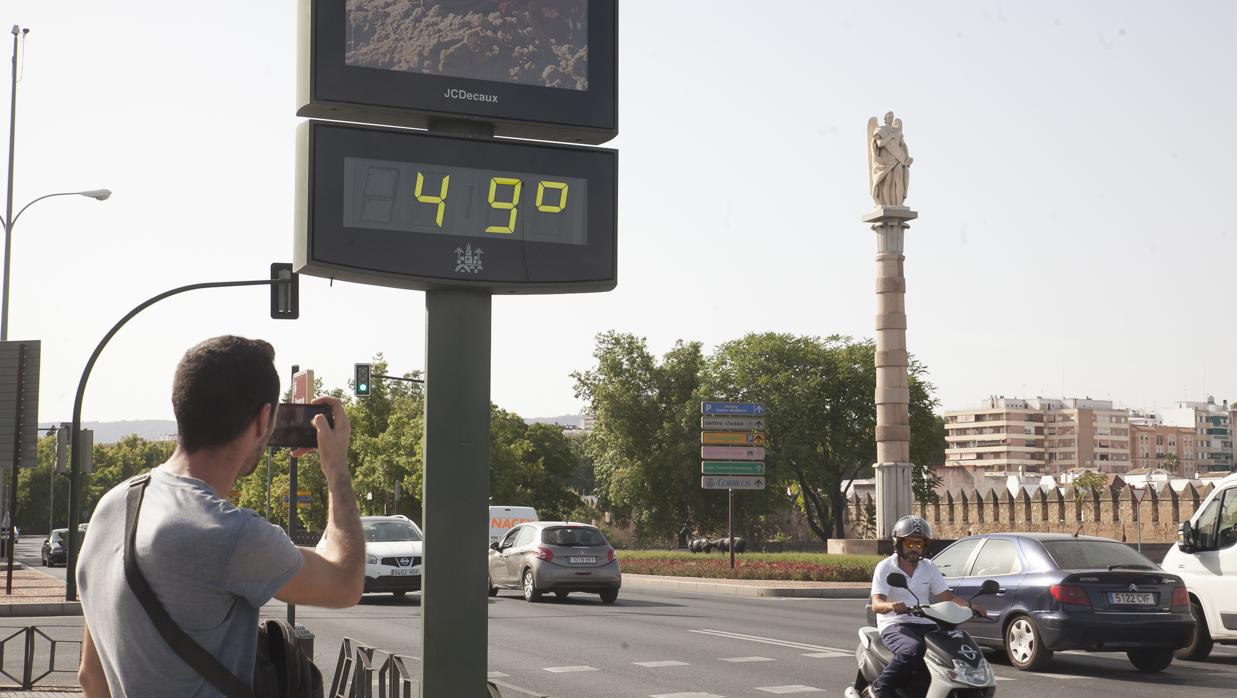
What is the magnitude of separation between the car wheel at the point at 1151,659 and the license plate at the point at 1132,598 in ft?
1.82

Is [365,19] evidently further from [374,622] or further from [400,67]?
[374,622]

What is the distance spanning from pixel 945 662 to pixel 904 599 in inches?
20.9

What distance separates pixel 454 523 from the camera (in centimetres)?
568

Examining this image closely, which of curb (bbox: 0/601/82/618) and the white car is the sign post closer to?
the white car

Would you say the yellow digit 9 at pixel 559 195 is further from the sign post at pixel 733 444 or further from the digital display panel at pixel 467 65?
the sign post at pixel 733 444

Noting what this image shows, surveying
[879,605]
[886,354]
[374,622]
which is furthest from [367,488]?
[879,605]

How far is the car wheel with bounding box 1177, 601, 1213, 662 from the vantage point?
51.0 ft

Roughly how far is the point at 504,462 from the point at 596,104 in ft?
236

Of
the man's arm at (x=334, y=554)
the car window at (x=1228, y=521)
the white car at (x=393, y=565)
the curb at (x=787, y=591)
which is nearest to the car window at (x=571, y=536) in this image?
the white car at (x=393, y=565)

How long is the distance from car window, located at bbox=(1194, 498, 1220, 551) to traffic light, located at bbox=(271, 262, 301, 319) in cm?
1478

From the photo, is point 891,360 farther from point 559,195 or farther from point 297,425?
point 297,425

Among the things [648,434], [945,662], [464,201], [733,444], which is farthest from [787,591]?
[648,434]

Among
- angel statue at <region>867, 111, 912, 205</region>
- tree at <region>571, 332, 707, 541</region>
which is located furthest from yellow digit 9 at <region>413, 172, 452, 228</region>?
tree at <region>571, 332, 707, 541</region>

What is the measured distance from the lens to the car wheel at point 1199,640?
15.5m
